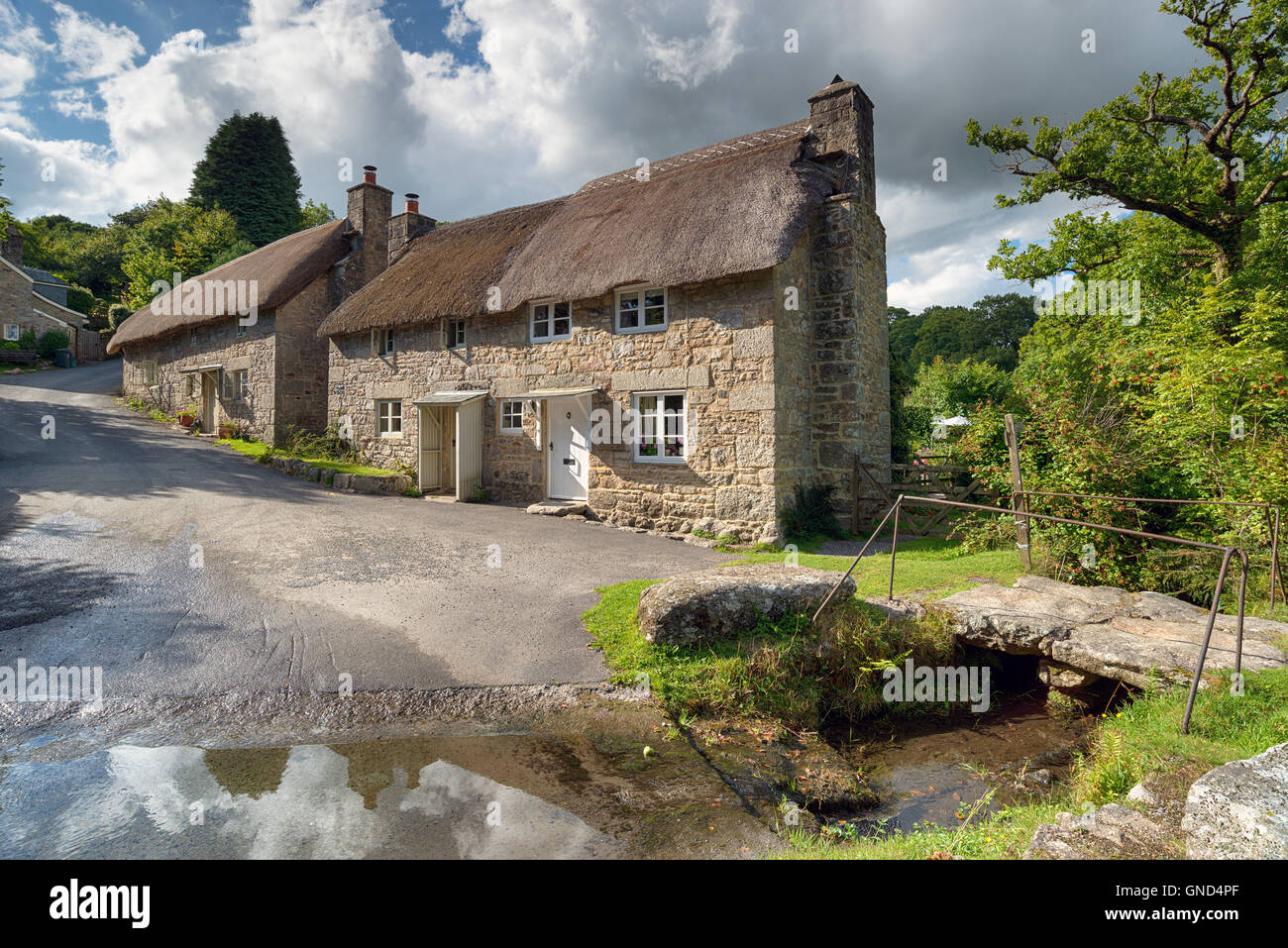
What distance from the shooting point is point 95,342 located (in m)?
33.5

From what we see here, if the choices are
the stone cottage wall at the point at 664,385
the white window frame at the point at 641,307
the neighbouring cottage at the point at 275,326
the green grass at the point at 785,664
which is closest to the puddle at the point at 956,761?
the green grass at the point at 785,664

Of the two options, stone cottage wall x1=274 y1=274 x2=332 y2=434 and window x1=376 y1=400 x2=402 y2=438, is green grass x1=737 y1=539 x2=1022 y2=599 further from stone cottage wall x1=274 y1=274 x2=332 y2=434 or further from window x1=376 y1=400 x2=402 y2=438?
stone cottage wall x1=274 y1=274 x2=332 y2=434

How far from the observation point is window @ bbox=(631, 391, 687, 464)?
39.4ft

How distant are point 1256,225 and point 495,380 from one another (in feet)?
57.9

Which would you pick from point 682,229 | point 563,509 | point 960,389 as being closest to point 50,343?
point 563,509

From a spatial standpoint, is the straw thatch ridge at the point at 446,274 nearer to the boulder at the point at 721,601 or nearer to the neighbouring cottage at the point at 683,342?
the neighbouring cottage at the point at 683,342

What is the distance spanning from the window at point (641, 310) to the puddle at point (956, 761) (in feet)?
27.9

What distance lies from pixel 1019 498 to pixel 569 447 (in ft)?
27.0

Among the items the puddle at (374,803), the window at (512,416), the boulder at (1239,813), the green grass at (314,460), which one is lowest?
the puddle at (374,803)

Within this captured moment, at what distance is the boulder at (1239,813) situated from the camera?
269 cm

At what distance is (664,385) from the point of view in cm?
1197

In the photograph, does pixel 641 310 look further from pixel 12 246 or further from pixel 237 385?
pixel 12 246

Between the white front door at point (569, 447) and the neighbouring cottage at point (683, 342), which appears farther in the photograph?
the white front door at point (569, 447)
